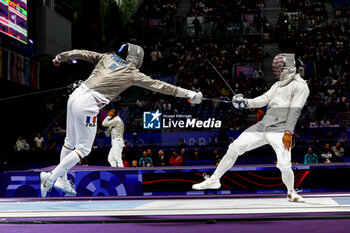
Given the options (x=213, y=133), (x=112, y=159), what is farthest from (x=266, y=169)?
(x=213, y=133)

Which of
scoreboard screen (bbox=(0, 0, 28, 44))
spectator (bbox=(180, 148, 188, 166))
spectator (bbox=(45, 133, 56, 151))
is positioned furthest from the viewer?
spectator (bbox=(45, 133, 56, 151))

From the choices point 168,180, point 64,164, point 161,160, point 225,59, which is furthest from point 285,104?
point 225,59

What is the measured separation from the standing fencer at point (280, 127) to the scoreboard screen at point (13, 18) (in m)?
7.00

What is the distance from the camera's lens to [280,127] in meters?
4.10

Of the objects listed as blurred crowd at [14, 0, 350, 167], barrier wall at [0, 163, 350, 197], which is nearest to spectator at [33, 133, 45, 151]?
blurred crowd at [14, 0, 350, 167]

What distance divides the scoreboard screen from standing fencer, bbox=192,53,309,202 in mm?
6997

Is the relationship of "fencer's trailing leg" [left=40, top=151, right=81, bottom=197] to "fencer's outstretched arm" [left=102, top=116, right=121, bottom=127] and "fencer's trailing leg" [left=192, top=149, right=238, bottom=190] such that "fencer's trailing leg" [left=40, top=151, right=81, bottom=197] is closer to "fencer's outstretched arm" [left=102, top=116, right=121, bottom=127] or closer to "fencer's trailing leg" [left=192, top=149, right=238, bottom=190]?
"fencer's trailing leg" [left=192, top=149, right=238, bottom=190]

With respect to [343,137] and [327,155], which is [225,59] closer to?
[343,137]

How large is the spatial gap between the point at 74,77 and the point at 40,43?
2199mm

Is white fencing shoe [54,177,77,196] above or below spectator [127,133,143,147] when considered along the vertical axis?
below

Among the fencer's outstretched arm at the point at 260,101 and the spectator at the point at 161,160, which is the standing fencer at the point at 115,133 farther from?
the fencer's outstretched arm at the point at 260,101

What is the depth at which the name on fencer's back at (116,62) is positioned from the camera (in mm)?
3998

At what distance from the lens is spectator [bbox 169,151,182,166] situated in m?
8.34

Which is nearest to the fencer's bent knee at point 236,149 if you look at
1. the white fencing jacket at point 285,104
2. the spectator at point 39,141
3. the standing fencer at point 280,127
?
the standing fencer at point 280,127
